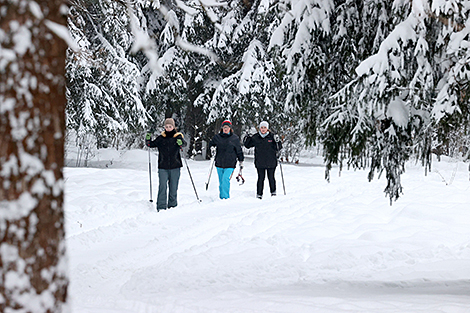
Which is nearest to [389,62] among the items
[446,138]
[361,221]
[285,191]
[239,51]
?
[446,138]

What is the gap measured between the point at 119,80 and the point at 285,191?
6.83 metres

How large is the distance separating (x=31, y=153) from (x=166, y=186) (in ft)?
23.2

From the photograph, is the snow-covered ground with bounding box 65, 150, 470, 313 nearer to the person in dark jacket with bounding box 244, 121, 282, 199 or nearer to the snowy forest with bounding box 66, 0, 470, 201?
the person in dark jacket with bounding box 244, 121, 282, 199

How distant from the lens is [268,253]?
530 centimetres

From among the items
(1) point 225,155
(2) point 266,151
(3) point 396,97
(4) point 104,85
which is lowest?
(1) point 225,155

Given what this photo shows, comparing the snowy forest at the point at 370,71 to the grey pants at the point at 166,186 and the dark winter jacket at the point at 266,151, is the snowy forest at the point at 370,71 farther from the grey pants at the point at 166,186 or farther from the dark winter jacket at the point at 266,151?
the dark winter jacket at the point at 266,151

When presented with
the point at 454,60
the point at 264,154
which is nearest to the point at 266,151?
the point at 264,154

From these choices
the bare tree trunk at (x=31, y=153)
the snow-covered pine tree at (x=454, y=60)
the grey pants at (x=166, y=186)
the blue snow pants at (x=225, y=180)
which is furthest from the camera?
the blue snow pants at (x=225, y=180)

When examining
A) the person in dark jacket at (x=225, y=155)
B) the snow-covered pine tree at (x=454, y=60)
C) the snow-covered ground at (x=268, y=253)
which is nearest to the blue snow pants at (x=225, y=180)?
the person in dark jacket at (x=225, y=155)

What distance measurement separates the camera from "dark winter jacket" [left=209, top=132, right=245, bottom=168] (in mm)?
9797

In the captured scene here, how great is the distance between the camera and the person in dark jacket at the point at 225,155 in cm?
979

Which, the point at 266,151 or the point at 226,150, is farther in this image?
the point at 266,151

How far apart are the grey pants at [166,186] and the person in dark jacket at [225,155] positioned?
1603 millimetres

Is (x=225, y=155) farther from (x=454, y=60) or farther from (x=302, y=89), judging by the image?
(x=454, y=60)
